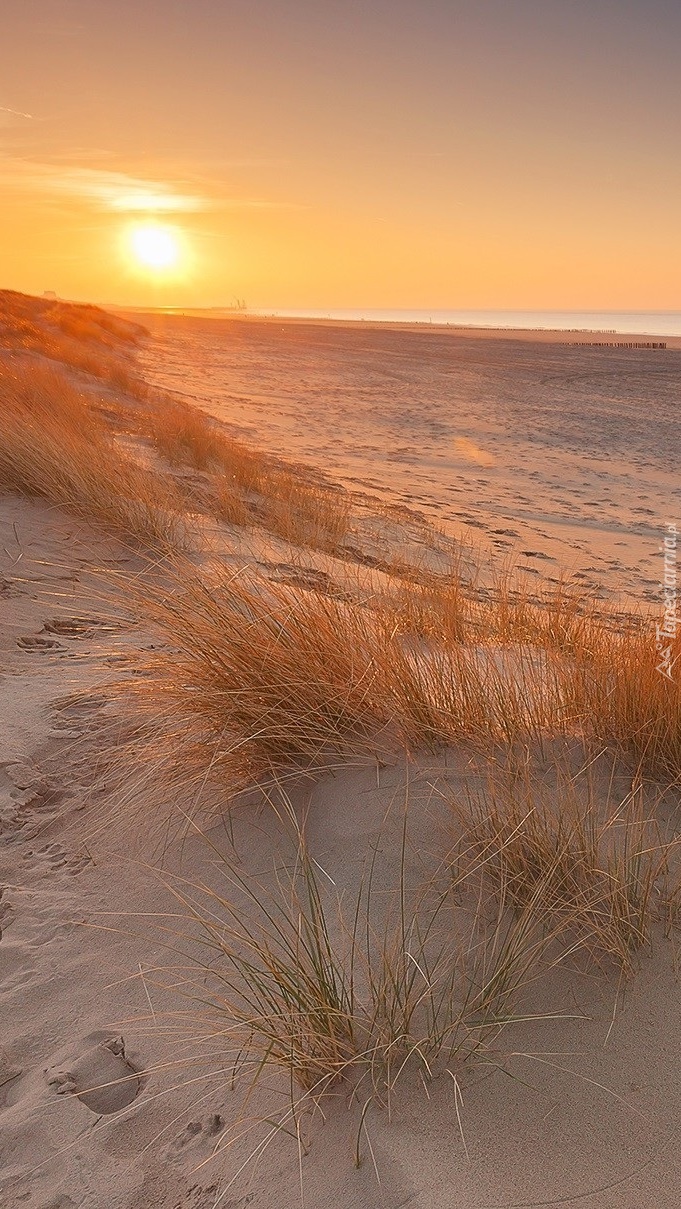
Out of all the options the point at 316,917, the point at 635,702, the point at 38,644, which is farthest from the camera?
the point at 38,644

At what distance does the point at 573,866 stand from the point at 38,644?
2293 millimetres

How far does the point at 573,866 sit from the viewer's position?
5.14ft

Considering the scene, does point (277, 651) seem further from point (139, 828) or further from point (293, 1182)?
point (293, 1182)

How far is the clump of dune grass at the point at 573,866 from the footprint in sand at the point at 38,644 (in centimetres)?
196

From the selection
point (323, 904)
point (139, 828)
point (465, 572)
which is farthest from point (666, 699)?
point (465, 572)

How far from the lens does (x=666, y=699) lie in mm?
1959

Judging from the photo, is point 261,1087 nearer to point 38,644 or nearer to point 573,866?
point 573,866

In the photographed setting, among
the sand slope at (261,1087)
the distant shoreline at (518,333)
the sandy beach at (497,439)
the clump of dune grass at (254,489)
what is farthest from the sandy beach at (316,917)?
the distant shoreline at (518,333)

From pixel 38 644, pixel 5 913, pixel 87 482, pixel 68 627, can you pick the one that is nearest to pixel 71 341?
pixel 87 482

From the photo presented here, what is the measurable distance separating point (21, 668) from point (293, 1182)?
2099 millimetres

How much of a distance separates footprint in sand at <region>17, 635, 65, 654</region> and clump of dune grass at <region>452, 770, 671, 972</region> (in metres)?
1.96

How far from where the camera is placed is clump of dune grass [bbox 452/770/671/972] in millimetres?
1497

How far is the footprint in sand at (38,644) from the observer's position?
3.08 m

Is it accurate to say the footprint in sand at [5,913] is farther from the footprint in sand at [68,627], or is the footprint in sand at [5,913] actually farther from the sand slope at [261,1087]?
the footprint in sand at [68,627]
